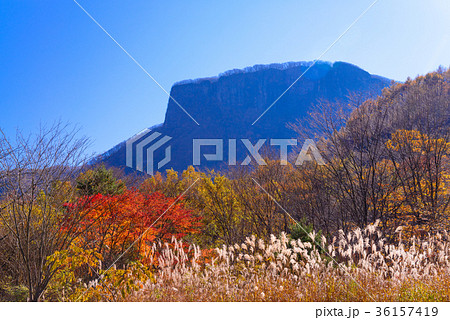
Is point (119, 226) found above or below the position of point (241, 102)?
below

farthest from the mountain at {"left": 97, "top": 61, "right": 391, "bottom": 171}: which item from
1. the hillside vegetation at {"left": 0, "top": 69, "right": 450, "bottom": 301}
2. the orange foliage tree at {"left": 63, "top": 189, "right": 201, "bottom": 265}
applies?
the orange foliage tree at {"left": 63, "top": 189, "right": 201, "bottom": 265}

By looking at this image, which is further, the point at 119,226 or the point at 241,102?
the point at 241,102

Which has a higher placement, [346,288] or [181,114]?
[181,114]

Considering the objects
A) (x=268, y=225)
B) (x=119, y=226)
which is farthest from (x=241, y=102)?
(x=119, y=226)

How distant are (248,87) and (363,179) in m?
60.9

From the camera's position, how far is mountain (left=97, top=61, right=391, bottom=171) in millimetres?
27172

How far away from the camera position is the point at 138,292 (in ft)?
16.1

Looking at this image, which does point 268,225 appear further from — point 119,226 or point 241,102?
point 241,102

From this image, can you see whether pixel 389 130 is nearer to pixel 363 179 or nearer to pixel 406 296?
pixel 363 179

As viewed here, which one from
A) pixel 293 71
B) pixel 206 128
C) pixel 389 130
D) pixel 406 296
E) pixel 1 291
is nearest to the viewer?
pixel 406 296

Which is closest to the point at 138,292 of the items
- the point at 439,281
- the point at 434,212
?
the point at 439,281

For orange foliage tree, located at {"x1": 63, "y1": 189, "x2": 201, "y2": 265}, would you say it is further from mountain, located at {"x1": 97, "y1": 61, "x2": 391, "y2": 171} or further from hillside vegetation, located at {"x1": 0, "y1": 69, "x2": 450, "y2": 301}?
mountain, located at {"x1": 97, "y1": 61, "x2": 391, "y2": 171}

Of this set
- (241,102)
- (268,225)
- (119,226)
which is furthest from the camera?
(241,102)

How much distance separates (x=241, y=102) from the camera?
63.1m
